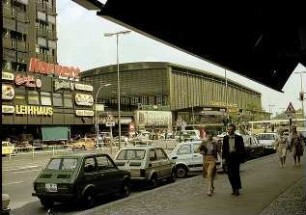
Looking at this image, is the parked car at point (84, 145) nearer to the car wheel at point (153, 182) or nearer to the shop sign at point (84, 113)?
the shop sign at point (84, 113)

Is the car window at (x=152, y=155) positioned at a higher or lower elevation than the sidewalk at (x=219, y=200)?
higher

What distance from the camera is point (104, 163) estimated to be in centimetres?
1535

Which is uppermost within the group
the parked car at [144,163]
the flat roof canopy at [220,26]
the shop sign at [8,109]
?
the shop sign at [8,109]

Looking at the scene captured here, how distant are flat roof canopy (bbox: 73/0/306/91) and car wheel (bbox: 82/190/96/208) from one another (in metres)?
4.64

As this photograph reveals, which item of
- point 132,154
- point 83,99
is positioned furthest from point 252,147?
point 83,99

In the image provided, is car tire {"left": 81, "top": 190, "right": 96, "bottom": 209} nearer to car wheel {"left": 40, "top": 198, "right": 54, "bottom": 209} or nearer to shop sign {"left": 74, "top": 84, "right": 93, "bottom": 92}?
car wheel {"left": 40, "top": 198, "right": 54, "bottom": 209}

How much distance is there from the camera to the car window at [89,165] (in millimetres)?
14369

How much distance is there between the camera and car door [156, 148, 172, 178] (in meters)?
19.0

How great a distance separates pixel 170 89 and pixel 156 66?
9.13 meters

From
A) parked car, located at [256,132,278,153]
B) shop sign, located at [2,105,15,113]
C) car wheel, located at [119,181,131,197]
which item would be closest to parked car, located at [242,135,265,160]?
parked car, located at [256,132,278,153]

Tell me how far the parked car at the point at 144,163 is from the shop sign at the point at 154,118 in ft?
304

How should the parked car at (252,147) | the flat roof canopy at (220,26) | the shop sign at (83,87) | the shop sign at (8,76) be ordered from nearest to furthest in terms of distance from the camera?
the flat roof canopy at (220,26) → the parked car at (252,147) → the shop sign at (8,76) → the shop sign at (83,87)

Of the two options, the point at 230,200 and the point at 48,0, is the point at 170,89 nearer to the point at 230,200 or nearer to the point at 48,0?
the point at 48,0

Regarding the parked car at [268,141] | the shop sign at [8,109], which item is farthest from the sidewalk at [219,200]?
the shop sign at [8,109]
